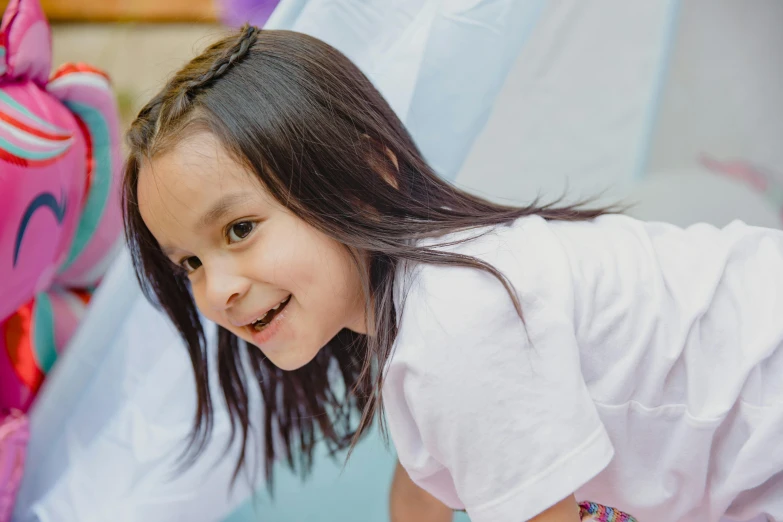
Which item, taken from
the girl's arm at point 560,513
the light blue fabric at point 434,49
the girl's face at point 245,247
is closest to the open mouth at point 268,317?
the girl's face at point 245,247

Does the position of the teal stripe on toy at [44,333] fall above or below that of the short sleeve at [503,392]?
below

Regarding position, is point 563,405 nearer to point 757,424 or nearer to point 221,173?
point 757,424

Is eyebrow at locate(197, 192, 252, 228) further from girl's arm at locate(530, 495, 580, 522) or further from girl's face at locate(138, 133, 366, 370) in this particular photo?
girl's arm at locate(530, 495, 580, 522)

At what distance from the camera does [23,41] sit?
29.5 inches

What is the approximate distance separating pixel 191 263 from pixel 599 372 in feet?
1.09

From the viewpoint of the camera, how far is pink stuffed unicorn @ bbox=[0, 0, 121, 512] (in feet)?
2.34

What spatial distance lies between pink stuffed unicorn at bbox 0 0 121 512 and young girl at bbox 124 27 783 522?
16 centimetres

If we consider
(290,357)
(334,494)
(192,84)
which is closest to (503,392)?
(290,357)

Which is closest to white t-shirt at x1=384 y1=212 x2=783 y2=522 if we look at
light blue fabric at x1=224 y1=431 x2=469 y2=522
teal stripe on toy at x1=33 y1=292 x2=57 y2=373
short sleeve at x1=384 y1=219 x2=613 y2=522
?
short sleeve at x1=384 y1=219 x2=613 y2=522

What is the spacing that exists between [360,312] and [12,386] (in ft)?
1.59

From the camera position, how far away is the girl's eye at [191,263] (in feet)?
2.00

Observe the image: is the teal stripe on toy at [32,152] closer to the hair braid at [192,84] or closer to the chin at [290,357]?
the hair braid at [192,84]

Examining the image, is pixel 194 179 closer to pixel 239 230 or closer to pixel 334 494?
pixel 239 230

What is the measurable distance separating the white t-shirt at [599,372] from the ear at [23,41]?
0.46m
